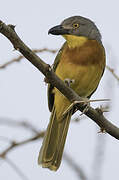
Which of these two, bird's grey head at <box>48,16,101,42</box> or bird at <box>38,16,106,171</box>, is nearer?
bird at <box>38,16,106,171</box>

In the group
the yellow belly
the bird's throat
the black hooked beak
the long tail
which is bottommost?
the long tail

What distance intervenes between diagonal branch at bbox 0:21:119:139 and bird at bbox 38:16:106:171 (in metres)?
1.19

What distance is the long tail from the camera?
3965 mm

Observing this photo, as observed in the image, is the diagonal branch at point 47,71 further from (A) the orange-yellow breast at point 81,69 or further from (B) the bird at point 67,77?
(A) the orange-yellow breast at point 81,69

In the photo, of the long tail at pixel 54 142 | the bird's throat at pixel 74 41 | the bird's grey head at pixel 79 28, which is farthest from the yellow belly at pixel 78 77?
the bird's grey head at pixel 79 28

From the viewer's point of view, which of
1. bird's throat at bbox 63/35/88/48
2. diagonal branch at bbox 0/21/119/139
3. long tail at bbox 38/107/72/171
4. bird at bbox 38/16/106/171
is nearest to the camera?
diagonal branch at bbox 0/21/119/139

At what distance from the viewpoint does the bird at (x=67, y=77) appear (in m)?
4.10

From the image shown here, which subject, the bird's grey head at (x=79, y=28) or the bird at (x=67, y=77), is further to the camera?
the bird's grey head at (x=79, y=28)

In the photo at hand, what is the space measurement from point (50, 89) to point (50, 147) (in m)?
0.68

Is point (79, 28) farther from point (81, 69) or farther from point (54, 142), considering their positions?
point (54, 142)

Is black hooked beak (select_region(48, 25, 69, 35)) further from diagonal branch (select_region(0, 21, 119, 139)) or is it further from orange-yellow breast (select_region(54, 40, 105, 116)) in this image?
diagonal branch (select_region(0, 21, 119, 139))

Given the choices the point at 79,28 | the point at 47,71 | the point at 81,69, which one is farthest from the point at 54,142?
the point at 47,71

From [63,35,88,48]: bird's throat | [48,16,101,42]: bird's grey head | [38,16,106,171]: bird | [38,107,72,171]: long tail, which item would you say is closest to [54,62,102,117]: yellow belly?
[38,16,106,171]: bird

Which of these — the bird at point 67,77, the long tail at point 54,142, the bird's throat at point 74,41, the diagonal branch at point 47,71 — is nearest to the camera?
the diagonal branch at point 47,71
